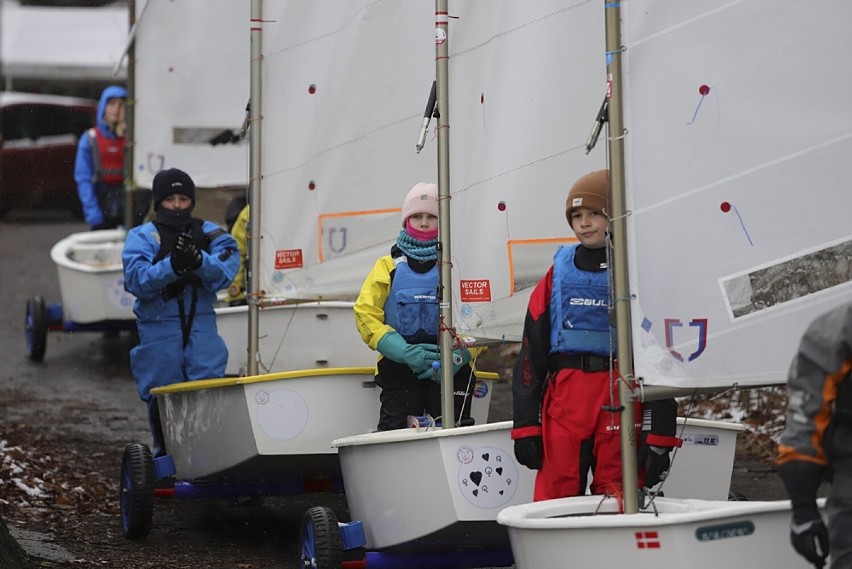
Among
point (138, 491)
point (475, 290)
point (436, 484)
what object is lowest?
point (138, 491)

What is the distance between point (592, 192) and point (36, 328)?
841 centimetres

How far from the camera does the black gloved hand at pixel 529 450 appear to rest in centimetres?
553

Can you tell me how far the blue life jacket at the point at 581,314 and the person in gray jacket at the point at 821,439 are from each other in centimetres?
141

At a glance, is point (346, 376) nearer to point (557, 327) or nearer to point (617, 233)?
point (557, 327)

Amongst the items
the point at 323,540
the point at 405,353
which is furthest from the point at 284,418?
the point at 323,540

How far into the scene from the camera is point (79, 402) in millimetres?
11766

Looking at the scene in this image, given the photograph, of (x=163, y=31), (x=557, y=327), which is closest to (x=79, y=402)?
(x=163, y=31)

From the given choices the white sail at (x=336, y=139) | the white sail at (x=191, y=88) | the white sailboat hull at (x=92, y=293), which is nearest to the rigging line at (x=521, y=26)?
the white sail at (x=336, y=139)

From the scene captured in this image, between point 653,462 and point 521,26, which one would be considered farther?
point 521,26

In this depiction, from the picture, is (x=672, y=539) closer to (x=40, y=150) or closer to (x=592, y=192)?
(x=592, y=192)

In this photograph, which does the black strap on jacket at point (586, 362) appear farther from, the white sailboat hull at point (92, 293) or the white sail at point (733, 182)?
the white sailboat hull at point (92, 293)

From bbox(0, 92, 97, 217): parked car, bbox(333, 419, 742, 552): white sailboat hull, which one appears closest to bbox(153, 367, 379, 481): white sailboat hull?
bbox(333, 419, 742, 552): white sailboat hull

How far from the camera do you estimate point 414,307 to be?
700cm

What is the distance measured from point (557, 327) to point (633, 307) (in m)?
0.70
